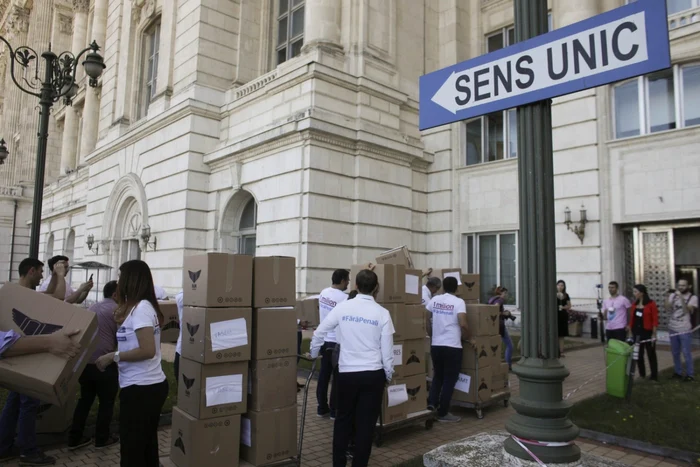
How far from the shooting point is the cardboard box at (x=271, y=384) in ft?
16.0

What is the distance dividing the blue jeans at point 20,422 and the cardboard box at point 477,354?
17.6 feet

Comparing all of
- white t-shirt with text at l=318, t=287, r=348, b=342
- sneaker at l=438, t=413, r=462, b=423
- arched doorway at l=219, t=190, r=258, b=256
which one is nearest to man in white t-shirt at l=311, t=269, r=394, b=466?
white t-shirt with text at l=318, t=287, r=348, b=342

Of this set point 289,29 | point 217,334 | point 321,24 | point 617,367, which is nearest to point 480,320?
point 617,367

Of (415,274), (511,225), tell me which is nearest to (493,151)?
(511,225)

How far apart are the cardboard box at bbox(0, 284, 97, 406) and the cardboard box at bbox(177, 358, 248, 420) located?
0.92m

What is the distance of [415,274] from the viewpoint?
677cm

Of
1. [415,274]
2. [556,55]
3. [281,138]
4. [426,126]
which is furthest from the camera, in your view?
[281,138]

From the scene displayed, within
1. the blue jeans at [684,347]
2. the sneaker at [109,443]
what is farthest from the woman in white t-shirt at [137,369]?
the blue jeans at [684,347]

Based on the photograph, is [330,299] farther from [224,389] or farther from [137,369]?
[137,369]

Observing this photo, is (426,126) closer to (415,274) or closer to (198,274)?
(198,274)

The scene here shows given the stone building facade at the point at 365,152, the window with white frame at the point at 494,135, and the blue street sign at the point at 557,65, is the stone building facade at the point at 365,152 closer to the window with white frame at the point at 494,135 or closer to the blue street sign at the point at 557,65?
the window with white frame at the point at 494,135

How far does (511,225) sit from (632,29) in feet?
47.7

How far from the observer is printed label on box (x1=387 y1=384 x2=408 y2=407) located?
606 centimetres

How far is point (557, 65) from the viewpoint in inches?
→ 125
